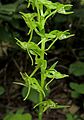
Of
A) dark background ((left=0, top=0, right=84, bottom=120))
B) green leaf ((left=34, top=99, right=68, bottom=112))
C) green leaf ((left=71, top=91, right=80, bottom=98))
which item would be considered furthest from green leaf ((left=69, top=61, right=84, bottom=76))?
green leaf ((left=34, top=99, right=68, bottom=112))

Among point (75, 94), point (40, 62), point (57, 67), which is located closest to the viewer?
point (40, 62)

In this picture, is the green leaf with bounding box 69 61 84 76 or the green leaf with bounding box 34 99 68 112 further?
the green leaf with bounding box 69 61 84 76

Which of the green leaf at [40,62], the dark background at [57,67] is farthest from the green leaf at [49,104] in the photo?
the dark background at [57,67]

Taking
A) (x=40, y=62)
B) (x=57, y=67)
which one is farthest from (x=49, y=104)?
(x=57, y=67)

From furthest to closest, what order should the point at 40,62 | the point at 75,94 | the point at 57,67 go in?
the point at 57,67
the point at 75,94
the point at 40,62

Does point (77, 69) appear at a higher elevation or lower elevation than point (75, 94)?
higher

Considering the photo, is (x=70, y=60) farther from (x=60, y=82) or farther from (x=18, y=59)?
(x=18, y=59)

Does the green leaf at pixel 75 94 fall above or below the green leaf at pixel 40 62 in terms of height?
below

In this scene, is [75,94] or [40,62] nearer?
[40,62]

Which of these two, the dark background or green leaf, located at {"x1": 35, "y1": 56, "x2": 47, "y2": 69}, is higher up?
green leaf, located at {"x1": 35, "y1": 56, "x2": 47, "y2": 69}

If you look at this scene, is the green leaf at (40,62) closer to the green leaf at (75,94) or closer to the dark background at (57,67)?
the dark background at (57,67)

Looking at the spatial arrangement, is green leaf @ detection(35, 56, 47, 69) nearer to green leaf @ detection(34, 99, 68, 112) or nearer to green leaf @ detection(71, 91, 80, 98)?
green leaf @ detection(34, 99, 68, 112)

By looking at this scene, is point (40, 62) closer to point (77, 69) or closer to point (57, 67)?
point (77, 69)
